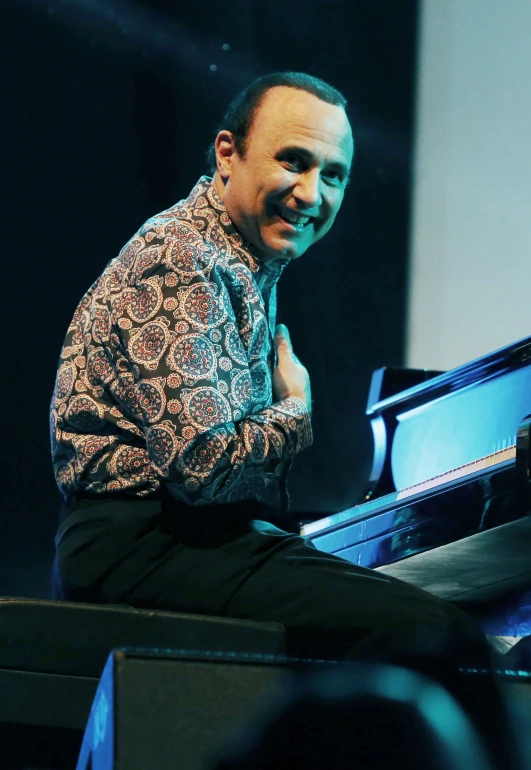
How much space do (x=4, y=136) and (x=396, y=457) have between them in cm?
188

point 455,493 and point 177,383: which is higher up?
point 177,383

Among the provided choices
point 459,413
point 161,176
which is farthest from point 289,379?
point 161,176

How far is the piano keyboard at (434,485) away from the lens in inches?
80.5

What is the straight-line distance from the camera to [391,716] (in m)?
1.07

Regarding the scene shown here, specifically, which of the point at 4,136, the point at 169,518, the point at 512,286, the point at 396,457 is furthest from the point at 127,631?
the point at 512,286

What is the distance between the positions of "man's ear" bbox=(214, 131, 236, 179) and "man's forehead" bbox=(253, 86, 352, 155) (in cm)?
6

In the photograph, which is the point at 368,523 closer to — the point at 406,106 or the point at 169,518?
the point at 169,518

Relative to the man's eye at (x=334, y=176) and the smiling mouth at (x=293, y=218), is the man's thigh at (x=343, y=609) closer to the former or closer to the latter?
the smiling mouth at (x=293, y=218)

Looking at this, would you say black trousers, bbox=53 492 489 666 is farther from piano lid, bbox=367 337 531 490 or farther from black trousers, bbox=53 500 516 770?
piano lid, bbox=367 337 531 490

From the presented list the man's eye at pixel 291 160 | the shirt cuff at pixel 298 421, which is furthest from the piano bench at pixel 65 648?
the man's eye at pixel 291 160

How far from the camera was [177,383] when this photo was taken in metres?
1.72

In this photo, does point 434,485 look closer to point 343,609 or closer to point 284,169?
point 343,609

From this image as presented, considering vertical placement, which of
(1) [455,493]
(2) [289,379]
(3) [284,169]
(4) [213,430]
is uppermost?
(3) [284,169]

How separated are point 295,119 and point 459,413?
114 cm
